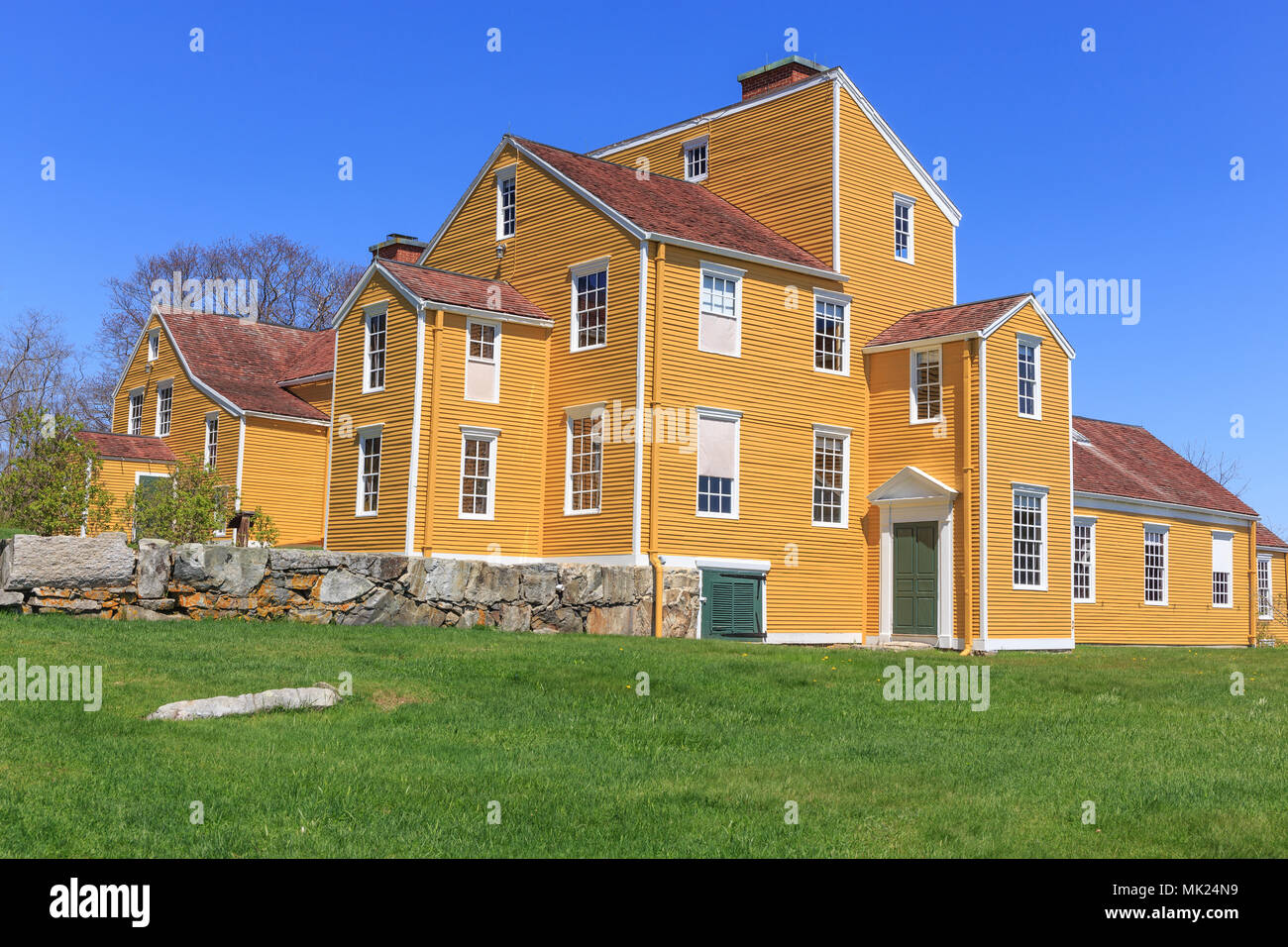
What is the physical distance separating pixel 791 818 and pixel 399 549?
16767 millimetres

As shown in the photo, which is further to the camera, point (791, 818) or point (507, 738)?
point (507, 738)

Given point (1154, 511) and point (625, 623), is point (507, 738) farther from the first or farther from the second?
point (1154, 511)

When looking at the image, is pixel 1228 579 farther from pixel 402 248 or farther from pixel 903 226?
pixel 402 248

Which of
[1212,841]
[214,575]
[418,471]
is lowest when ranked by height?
[1212,841]

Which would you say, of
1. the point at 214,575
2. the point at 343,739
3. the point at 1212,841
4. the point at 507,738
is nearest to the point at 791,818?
the point at 1212,841

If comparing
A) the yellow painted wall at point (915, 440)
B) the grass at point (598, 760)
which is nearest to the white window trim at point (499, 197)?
the yellow painted wall at point (915, 440)

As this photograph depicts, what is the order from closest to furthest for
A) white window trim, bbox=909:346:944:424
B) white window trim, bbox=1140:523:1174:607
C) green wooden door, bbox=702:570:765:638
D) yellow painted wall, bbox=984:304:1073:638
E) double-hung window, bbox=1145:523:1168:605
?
green wooden door, bbox=702:570:765:638 < yellow painted wall, bbox=984:304:1073:638 < white window trim, bbox=909:346:944:424 < white window trim, bbox=1140:523:1174:607 < double-hung window, bbox=1145:523:1168:605

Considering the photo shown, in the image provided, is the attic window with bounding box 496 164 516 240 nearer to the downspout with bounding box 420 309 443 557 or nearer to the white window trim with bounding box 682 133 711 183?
the downspout with bounding box 420 309 443 557

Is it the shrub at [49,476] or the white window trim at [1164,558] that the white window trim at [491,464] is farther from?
the white window trim at [1164,558]

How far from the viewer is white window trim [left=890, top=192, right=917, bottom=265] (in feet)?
94.0

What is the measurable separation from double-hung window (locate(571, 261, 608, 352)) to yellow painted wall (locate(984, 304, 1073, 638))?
7.85 m

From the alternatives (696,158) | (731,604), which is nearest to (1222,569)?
(731,604)

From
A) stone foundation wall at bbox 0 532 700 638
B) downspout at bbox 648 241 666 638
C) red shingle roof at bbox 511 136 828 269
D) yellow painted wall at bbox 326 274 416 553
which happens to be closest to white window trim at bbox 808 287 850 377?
red shingle roof at bbox 511 136 828 269

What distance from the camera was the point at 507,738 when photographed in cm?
1098
